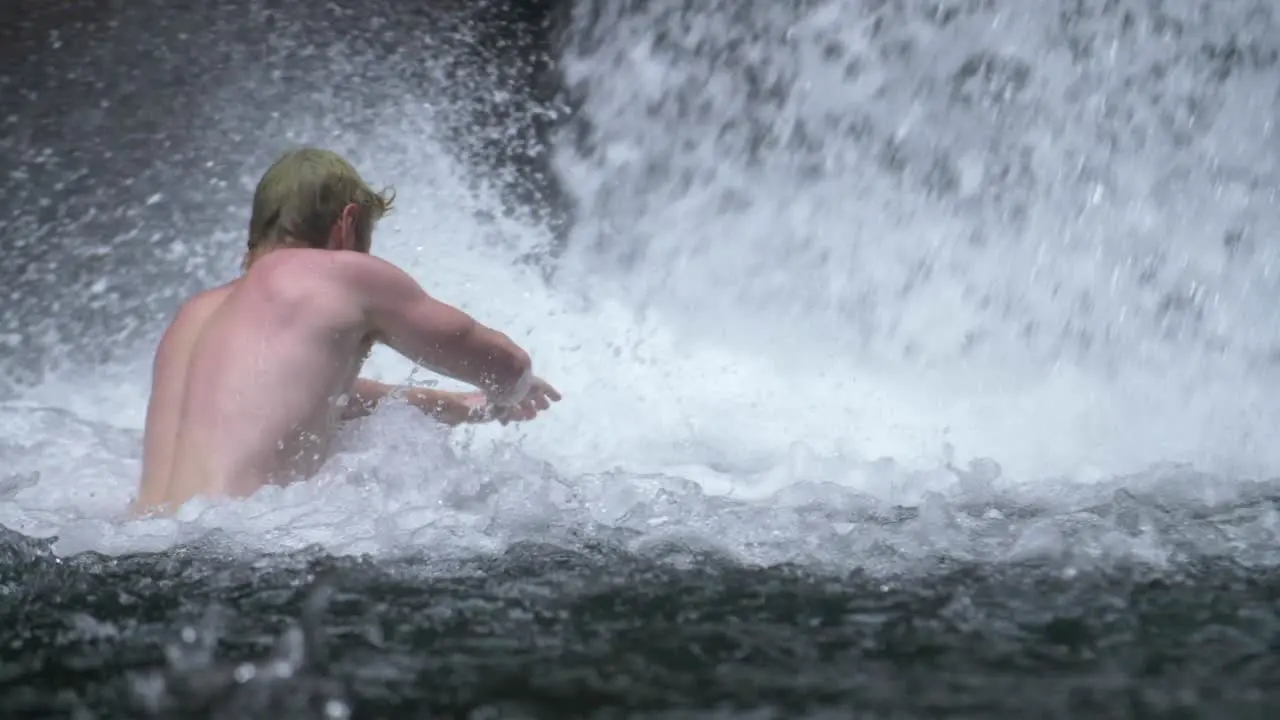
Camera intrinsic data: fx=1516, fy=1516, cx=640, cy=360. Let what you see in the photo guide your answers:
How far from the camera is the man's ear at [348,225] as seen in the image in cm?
223

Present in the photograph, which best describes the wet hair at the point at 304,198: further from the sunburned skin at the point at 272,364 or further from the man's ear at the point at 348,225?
the sunburned skin at the point at 272,364

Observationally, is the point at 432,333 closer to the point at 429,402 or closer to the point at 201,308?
the point at 429,402

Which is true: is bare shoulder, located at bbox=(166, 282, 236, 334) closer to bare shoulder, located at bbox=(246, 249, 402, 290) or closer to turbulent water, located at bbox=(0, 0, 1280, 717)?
bare shoulder, located at bbox=(246, 249, 402, 290)

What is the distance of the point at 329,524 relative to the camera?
1.86 m

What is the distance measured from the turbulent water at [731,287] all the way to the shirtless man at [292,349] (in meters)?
0.08

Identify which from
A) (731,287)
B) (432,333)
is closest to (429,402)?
(432,333)

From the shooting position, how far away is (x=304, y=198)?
2.20 m

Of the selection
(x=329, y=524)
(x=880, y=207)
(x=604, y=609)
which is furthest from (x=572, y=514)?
(x=880, y=207)

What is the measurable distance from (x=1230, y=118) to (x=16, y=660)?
11.8 ft

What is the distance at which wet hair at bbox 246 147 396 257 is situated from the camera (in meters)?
2.20

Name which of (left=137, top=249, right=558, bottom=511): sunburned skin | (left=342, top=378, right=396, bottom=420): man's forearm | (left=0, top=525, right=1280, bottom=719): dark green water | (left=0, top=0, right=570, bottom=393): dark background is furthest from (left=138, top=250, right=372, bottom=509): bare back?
(left=0, top=0, right=570, bottom=393): dark background

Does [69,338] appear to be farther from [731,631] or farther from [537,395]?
[731,631]

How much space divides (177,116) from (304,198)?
94.9 inches

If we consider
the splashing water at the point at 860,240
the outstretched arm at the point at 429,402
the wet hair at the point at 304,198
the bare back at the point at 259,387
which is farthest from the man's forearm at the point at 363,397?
the splashing water at the point at 860,240
